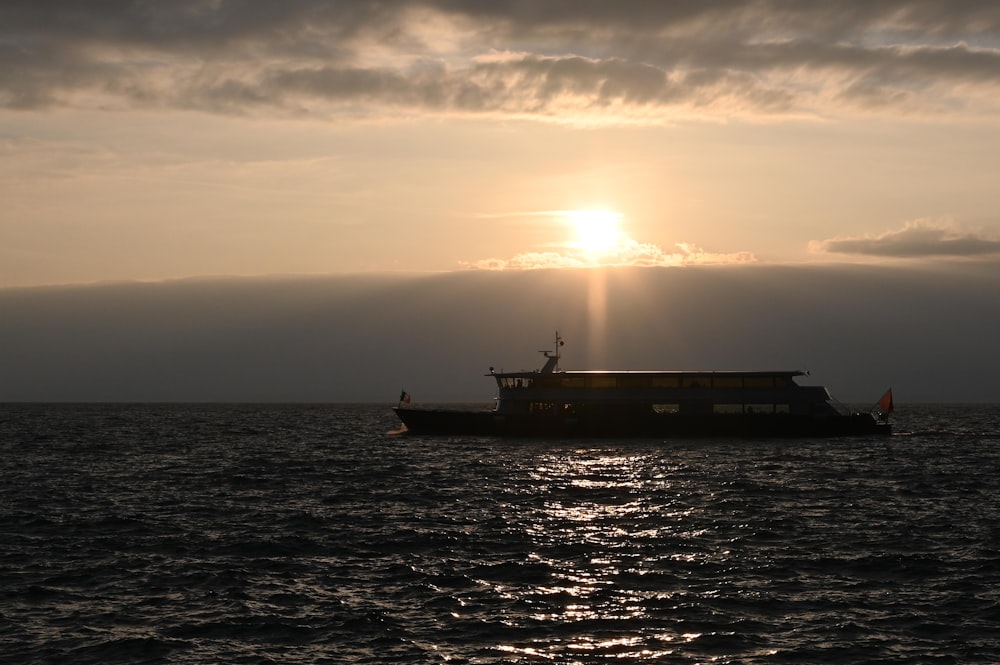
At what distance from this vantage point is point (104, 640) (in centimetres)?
2555

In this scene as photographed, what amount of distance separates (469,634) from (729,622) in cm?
663

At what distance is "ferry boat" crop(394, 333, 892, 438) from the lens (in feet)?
303

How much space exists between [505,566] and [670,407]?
60510 millimetres

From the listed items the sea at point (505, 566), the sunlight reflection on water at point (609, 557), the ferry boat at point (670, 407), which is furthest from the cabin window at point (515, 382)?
the sunlight reflection on water at point (609, 557)

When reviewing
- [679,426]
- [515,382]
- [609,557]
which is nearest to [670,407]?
[679,426]

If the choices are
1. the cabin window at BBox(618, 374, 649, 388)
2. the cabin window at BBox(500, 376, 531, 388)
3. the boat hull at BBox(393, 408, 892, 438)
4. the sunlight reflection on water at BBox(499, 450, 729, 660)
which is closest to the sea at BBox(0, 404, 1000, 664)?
the sunlight reflection on water at BBox(499, 450, 729, 660)

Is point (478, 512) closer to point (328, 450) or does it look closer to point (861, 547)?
point (861, 547)

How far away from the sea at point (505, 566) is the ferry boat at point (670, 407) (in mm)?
23278

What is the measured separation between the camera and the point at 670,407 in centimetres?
9275

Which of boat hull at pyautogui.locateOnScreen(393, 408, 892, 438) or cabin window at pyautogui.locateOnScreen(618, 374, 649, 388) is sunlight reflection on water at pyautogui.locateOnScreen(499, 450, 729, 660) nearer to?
boat hull at pyautogui.locateOnScreen(393, 408, 892, 438)

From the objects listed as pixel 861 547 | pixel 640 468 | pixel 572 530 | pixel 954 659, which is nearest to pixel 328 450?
pixel 640 468

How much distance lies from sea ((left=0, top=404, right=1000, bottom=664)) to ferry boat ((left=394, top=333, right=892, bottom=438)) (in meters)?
23.3

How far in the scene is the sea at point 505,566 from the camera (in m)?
25.2

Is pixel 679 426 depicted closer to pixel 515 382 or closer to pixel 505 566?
pixel 515 382
